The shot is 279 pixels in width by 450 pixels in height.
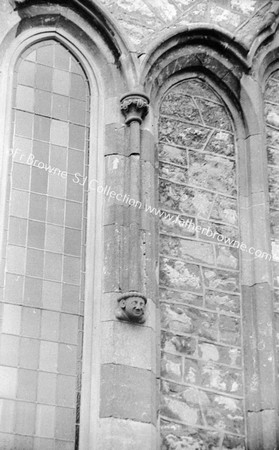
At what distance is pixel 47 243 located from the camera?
1038 cm

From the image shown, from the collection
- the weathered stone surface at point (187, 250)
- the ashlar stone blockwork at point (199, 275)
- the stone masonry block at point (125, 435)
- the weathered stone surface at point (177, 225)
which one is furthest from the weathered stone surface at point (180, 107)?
the stone masonry block at point (125, 435)

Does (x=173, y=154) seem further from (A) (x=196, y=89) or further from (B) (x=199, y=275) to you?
(B) (x=199, y=275)

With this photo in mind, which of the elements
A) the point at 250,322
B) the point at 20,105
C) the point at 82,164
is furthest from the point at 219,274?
the point at 20,105

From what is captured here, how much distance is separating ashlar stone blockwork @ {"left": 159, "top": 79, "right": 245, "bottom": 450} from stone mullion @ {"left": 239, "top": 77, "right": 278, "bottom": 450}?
3.2 inches

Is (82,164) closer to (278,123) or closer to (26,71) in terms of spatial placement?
(26,71)

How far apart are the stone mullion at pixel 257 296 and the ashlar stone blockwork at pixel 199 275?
0.08 metres

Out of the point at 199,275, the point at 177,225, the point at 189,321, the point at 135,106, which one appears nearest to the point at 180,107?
the point at 135,106

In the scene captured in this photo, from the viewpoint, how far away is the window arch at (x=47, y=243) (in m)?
9.76

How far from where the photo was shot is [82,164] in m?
10.9

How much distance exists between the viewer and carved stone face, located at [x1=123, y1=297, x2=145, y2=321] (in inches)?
395

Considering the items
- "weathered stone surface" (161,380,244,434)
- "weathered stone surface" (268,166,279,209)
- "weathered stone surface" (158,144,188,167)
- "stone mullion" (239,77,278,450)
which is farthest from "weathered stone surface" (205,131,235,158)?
"weathered stone surface" (161,380,244,434)

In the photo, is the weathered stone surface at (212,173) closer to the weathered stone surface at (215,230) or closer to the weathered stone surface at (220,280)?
the weathered stone surface at (215,230)

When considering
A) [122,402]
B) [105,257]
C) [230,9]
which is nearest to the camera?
[122,402]

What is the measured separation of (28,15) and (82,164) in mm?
1523
